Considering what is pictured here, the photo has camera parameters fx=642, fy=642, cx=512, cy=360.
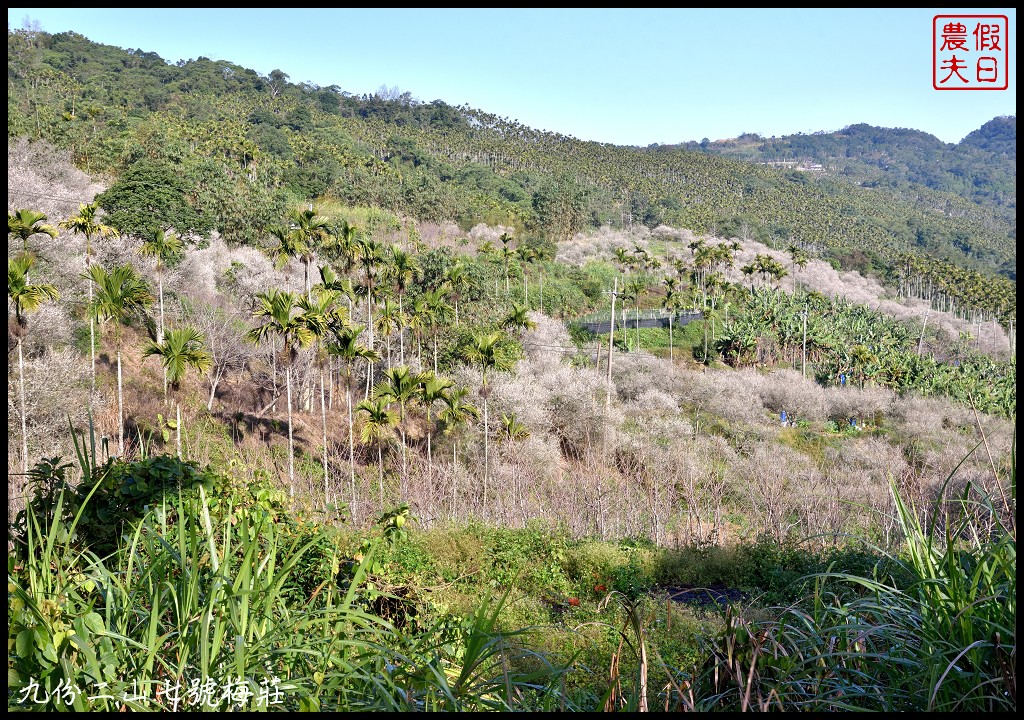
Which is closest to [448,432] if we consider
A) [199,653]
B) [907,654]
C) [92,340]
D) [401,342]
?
[401,342]

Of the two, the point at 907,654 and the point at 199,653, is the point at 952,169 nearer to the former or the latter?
Answer: the point at 907,654

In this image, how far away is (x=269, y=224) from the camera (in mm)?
35812

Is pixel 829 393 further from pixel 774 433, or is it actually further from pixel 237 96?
pixel 237 96

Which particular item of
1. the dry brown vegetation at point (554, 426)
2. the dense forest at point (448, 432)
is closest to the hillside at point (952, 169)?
the dense forest at point (448, 432)

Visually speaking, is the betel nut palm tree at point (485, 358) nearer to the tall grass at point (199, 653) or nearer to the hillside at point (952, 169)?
the tall grass at point (199, 653)

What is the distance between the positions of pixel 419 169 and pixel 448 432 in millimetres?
46669

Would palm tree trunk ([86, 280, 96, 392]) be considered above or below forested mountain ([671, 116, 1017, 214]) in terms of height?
below

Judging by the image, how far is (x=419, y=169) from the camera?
64938mm

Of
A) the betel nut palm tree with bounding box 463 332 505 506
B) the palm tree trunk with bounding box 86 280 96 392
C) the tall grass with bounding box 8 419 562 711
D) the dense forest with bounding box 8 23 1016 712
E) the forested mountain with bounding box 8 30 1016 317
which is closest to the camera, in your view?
the tall grass with bounding box 8 419 562 711

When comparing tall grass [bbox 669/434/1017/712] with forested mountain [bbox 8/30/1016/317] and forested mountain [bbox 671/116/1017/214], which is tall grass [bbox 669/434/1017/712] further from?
forested mountain [bbox 671/116/1017/214]

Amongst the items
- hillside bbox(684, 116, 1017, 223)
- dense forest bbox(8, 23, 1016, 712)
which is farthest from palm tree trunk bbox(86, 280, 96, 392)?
hillside bbox(684, 116, 1017, 223)

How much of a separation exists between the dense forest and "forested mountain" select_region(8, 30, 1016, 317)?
0.51 m

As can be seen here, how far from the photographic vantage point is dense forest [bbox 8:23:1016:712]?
230 centimetres

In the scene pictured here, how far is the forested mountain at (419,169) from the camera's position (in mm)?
38594
